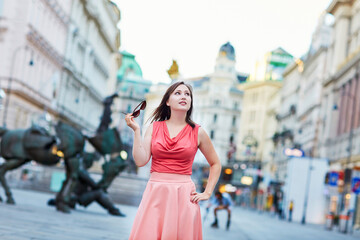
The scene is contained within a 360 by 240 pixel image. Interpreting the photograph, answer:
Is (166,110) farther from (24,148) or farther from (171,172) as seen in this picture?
(24,148)

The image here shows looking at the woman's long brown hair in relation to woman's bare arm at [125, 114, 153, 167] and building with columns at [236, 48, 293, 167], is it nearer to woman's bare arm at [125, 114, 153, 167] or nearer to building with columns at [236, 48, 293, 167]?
woman's bare arm at [125, 114, 153, 167]

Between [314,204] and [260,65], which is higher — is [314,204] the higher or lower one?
the lower one

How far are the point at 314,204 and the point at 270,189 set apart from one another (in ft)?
140

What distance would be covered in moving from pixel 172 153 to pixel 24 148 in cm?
1234

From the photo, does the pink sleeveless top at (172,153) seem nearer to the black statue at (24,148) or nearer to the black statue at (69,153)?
the black statue at (69,153)

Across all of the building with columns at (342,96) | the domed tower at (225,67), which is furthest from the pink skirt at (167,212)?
the domed tower at (225,67)

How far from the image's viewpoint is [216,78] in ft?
445

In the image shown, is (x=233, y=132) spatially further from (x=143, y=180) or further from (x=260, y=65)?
(x=143, y=180)

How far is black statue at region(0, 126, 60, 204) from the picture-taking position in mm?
16906

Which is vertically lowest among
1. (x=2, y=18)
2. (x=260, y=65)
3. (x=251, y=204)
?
Answer: (x=251, y=204)

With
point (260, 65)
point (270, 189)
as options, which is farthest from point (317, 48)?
point (260, 65)

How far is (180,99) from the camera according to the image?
5.36 metres

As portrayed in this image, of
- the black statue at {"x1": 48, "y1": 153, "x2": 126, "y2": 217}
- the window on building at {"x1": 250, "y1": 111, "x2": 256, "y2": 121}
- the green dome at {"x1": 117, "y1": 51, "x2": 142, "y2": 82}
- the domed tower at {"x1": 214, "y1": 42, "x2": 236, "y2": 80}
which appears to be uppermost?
the domed tower at {"x1": 214, "y1": 42, "x2": 236, "y2": 80}

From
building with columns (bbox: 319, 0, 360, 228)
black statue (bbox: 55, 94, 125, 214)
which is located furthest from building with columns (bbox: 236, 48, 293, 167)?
black statue (bbox: 55, 94, 125, 214)
